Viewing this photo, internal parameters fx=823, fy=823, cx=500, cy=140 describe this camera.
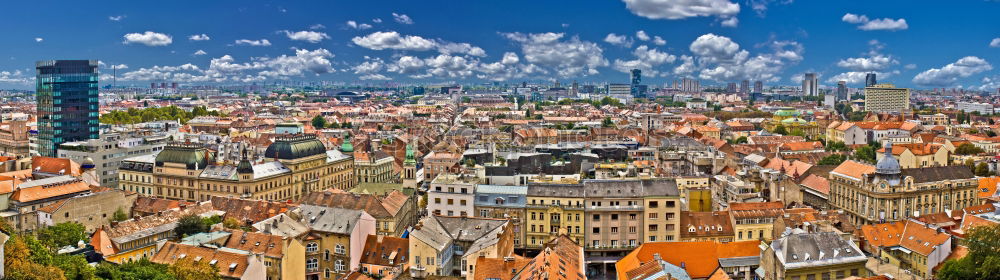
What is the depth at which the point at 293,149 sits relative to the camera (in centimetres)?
8719

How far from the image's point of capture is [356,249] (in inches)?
2206

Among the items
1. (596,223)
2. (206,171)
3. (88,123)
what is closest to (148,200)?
(206,171)

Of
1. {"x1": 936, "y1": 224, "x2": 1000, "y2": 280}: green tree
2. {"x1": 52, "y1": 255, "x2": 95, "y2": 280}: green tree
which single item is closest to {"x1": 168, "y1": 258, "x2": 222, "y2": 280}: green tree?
{"x1": 52, "y1": 255, "x2": 95, "y2": 280}: green tree

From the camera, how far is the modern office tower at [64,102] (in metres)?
111

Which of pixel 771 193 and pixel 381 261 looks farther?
pixel 771 193

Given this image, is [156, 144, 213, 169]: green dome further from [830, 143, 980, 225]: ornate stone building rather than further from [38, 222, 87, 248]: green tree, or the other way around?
[830, 143, 980, 225]: ornate stone building

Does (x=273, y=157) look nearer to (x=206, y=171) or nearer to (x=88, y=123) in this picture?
(x=206, y=171)

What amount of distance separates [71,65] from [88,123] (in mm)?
8244

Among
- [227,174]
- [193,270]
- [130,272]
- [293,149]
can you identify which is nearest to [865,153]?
[293,149]

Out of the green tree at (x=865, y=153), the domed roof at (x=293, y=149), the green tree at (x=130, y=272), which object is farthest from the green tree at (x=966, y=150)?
the green tree at (x=130, y=272)

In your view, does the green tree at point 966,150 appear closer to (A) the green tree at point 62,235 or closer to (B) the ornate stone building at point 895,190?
(B) the ornate stone building at point 895,190

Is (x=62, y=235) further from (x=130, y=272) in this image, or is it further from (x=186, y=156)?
(x=186, y=156)

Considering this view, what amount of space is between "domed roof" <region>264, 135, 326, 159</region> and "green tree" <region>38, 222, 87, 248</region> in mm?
32145

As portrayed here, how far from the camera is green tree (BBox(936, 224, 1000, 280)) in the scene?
44656 millimetres
